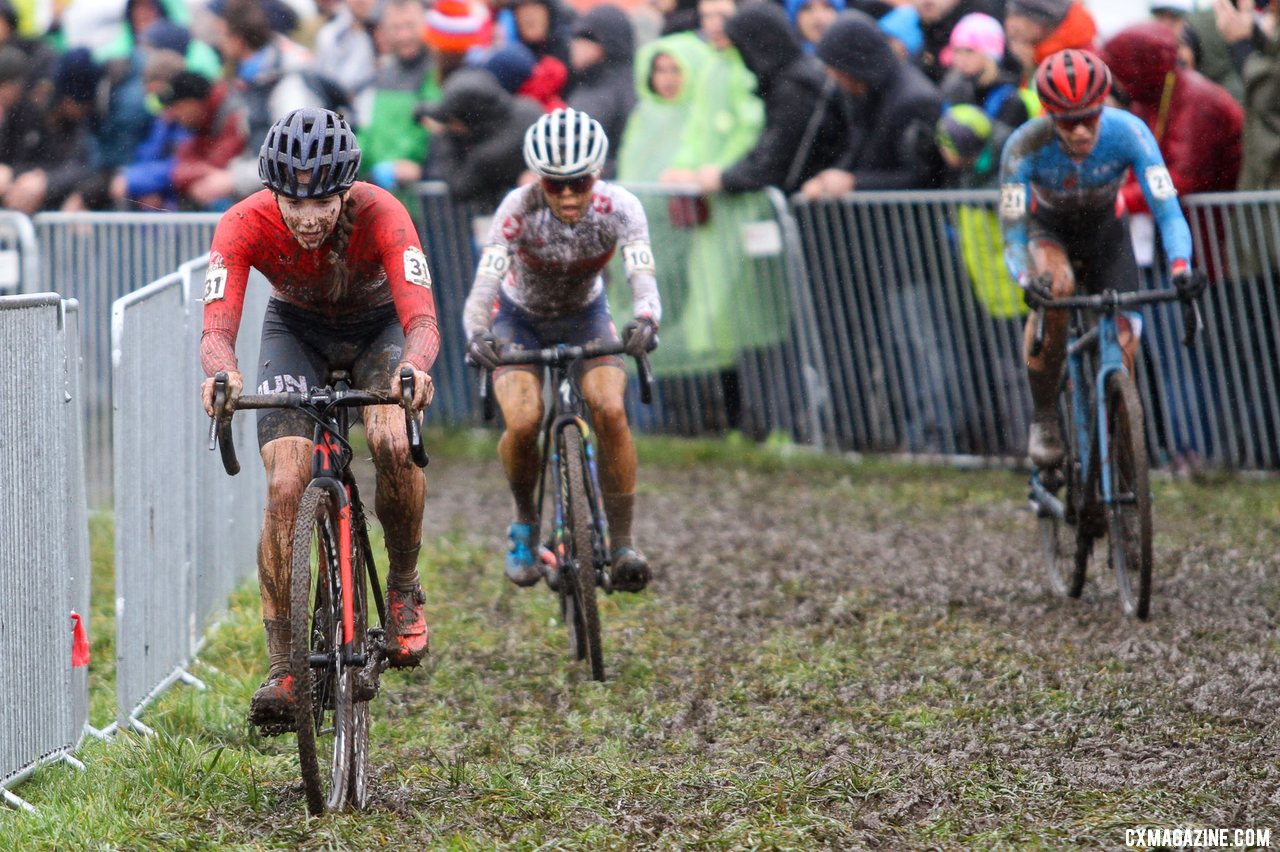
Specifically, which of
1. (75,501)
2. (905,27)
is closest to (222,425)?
(75,501)

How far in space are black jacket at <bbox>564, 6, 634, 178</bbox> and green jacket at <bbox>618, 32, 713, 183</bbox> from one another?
86mm

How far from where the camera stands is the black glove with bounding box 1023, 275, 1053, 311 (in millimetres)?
8508

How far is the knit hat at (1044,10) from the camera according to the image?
11.4m

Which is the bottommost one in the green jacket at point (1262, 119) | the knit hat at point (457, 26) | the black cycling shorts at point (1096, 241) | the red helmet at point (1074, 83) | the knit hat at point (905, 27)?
the black cycling shorts at point (1096, 241)

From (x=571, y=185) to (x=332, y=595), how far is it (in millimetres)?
2680

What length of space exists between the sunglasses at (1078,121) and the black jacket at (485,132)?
5428mm

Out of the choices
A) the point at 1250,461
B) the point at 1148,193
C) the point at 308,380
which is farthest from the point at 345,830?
the point at 1250,461

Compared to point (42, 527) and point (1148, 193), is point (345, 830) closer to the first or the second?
point (42, 527)

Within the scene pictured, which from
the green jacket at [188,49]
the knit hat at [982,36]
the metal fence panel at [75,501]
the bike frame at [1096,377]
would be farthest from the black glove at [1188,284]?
the green jacket at [188,49]

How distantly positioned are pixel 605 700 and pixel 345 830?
1975 mm

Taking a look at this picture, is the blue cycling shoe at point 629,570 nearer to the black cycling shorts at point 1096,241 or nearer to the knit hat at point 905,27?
the black cycling shorts at point 1096,241

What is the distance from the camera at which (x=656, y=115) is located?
1343cm

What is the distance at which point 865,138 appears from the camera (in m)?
12.6

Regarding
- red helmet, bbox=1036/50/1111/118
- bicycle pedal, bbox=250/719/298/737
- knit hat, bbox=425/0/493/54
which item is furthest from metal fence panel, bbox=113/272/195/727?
knit hat, bbox=425/0/493/54
